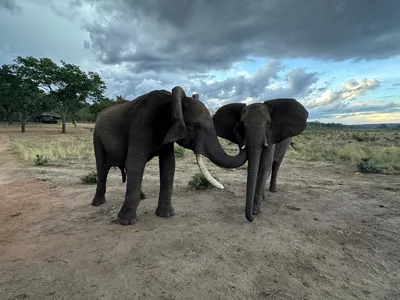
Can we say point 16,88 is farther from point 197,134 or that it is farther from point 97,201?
point 197,134

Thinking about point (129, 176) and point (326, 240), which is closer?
point (326, 240)

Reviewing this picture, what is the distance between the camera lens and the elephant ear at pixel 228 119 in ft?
20.4

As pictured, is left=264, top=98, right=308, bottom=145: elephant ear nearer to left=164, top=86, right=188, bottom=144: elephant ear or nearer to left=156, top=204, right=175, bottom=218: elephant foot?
left=164, top=86, right=188, bottom=144: elephant ear

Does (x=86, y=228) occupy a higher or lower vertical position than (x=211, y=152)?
lower

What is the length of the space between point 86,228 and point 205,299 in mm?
2887

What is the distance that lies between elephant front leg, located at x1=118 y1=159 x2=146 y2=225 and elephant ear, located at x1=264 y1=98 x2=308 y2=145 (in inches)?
102

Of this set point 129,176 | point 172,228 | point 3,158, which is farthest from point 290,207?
point 3,158

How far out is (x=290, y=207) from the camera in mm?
6395

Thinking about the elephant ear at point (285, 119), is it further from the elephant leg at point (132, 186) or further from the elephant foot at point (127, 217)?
the elephant foot at point (127, 217)

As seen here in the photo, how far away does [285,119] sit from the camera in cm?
587

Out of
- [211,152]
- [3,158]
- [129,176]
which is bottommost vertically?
[3,158]

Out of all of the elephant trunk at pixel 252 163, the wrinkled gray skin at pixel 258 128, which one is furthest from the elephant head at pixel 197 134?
the wrinkled gray skin at pixel 258 128

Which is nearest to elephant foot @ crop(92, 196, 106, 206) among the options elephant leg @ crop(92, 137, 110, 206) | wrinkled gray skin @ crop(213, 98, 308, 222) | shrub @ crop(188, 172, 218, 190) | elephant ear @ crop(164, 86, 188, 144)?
elephant leg @ crop(92, 137, 110, 206)

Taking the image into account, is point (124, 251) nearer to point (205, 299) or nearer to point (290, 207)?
point (205, 299)
